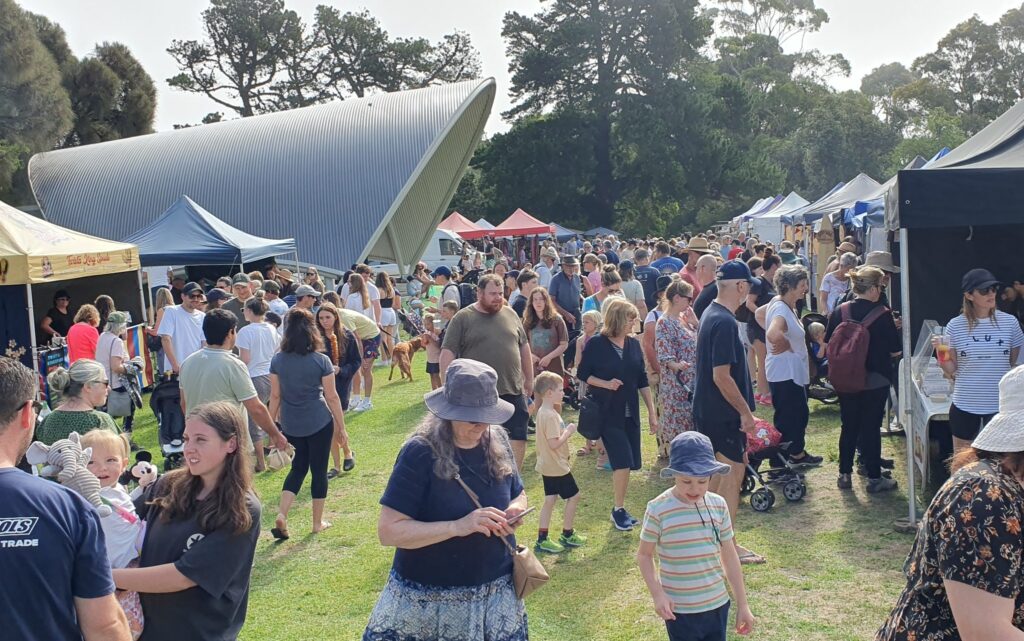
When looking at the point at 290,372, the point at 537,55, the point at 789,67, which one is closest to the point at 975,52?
the point at 789,67

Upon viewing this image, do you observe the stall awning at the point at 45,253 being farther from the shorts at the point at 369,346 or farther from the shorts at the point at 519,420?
the shorts at the point at 519,420

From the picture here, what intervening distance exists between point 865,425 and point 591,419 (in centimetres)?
222

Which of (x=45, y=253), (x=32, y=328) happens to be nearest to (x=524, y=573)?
(x=45, y=253)

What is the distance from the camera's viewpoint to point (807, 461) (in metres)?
8.26

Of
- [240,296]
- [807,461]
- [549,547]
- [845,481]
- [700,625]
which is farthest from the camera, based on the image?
[240,296]

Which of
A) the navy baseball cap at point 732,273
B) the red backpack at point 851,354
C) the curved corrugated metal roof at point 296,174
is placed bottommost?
the red backpack at point 851,354

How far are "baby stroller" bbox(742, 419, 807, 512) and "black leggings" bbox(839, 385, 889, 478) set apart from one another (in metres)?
0.45

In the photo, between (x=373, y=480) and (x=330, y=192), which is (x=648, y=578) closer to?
(x=373, y=480)

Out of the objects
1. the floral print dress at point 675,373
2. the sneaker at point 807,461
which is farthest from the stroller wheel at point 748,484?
the sneaker at point 807,461

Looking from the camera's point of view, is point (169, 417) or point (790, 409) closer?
point (790, 409)

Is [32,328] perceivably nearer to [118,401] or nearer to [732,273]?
[118,401]

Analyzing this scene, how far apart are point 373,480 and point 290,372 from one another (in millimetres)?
2238

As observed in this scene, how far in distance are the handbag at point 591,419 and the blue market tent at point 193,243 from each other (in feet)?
36.8

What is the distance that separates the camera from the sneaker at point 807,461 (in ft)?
26.9
